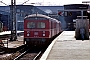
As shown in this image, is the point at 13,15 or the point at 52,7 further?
the point at 52,7

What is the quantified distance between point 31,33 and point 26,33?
42 centimetres

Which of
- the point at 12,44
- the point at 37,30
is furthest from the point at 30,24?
the point at 12,44

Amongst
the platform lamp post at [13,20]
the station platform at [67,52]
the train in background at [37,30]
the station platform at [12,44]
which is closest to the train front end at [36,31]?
the train in background at [37,30]

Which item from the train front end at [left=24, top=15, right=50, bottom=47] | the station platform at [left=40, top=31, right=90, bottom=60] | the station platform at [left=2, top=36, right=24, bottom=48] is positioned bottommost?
the station platform at [left=2, top=36, right=24, bottom=48]

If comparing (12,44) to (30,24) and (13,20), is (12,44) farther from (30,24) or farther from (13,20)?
(13,20)

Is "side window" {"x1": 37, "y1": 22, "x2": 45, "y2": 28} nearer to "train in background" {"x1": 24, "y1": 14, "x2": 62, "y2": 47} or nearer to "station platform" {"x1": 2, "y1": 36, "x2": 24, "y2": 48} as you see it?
"train in background" {"x1": 24, "y1": 14, "x2": 62, "y2": 47}

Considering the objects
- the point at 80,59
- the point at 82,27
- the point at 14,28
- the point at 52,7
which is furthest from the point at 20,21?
the point at 80,59

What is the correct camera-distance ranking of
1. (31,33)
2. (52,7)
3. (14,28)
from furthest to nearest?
1. (52,7)
2. (14,28)
3. (31,33)

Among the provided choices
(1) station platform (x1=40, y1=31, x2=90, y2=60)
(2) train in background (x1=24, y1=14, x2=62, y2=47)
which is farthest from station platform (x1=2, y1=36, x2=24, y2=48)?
(1) station platform (x1=40, y1=31, x2=90, y2=60)

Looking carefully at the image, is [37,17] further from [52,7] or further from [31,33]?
[52,7]

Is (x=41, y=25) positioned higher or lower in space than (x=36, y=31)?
higher

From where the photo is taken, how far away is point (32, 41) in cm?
2291

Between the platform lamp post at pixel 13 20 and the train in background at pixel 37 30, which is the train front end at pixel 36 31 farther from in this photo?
the platform lamp post at pixel 13 20

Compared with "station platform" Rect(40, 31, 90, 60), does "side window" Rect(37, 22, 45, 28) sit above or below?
above
